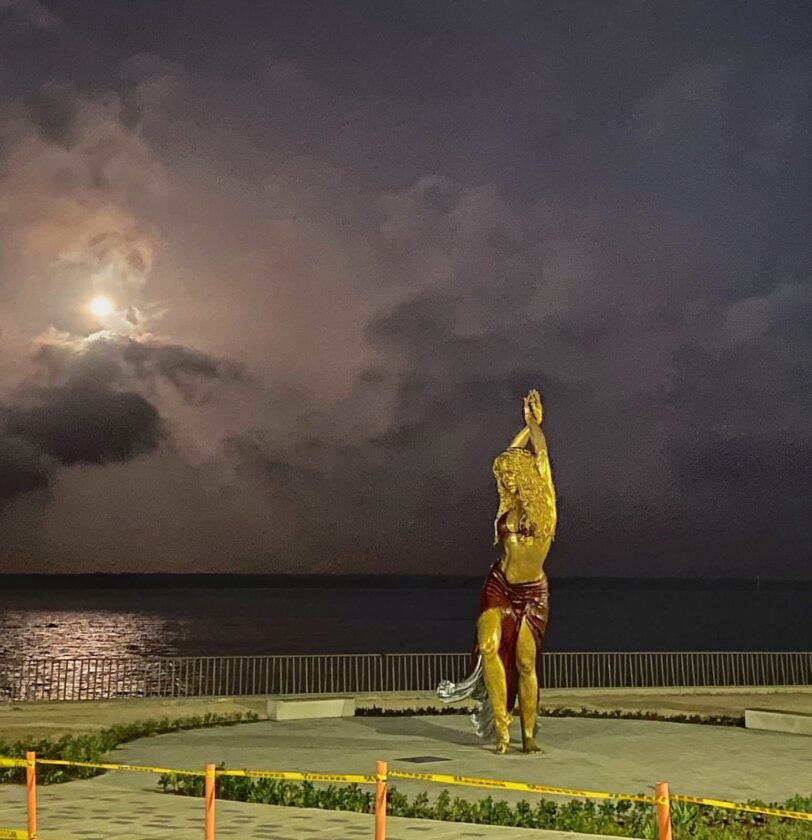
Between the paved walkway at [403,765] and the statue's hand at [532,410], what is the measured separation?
4.53m

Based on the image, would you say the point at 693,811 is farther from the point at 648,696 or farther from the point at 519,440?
the point at 648,696

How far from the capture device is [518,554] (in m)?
16.1

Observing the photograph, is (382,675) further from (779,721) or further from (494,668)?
(494,668)

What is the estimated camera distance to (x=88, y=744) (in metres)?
16.8

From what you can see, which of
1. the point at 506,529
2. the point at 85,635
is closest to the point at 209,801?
the point at 506,529

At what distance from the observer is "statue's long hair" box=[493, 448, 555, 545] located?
16109 millimetres

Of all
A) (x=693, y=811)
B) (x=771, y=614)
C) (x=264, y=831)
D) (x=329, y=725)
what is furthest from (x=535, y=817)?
(x=771, y=614)

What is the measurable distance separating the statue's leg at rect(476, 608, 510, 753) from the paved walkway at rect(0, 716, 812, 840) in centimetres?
43

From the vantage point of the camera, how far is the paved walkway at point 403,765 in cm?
1069

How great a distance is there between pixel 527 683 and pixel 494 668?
490 mm

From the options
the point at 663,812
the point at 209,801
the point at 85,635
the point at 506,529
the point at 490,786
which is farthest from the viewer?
the point at 85,635

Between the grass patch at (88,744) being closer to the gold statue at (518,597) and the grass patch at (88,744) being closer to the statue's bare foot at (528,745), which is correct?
the gold statue at (518,597)

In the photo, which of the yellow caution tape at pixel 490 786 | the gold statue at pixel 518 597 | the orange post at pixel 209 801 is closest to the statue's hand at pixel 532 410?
the gold statue at pixel 518 597

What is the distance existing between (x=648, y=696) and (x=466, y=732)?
9922mm
